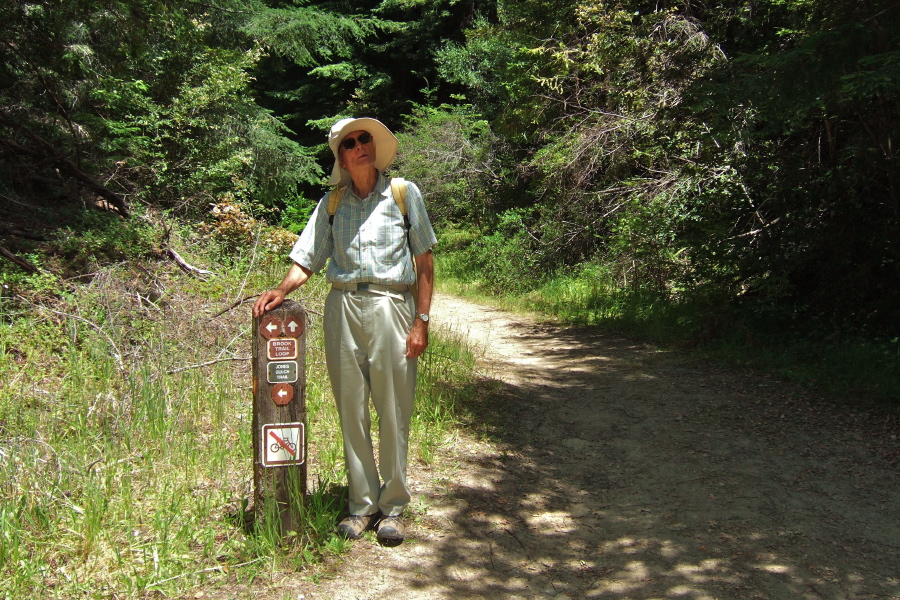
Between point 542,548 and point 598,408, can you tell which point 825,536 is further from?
point 598,408

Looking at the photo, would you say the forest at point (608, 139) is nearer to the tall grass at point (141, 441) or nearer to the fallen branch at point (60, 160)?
the fallen branch at point (60, 160)

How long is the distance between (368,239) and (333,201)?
0.32 m

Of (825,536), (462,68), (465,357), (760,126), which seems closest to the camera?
(825,536)

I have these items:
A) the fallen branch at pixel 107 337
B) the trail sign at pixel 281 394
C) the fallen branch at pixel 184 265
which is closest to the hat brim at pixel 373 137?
the trail sign at pixel 281 394

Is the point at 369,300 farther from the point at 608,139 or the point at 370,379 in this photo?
the point at 608,139

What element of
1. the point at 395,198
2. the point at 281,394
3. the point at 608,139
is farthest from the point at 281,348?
the point at 608,139

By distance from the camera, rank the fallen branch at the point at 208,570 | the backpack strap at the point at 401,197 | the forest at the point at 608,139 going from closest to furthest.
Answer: the fallen branch at the point at 208,570 < the backpack strap at the point at 401,197 < the forest at the point at 608,139

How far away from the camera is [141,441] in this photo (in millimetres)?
4613

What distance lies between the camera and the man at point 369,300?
12.3ft

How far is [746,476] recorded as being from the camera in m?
5.08

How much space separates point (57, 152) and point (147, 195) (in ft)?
6.25

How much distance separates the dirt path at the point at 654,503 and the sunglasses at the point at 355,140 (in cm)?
203

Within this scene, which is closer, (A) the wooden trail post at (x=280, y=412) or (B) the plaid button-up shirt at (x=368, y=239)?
(A) the wooden trail post at (x=280, y=412)

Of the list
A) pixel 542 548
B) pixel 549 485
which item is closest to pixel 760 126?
pixel 549 485
